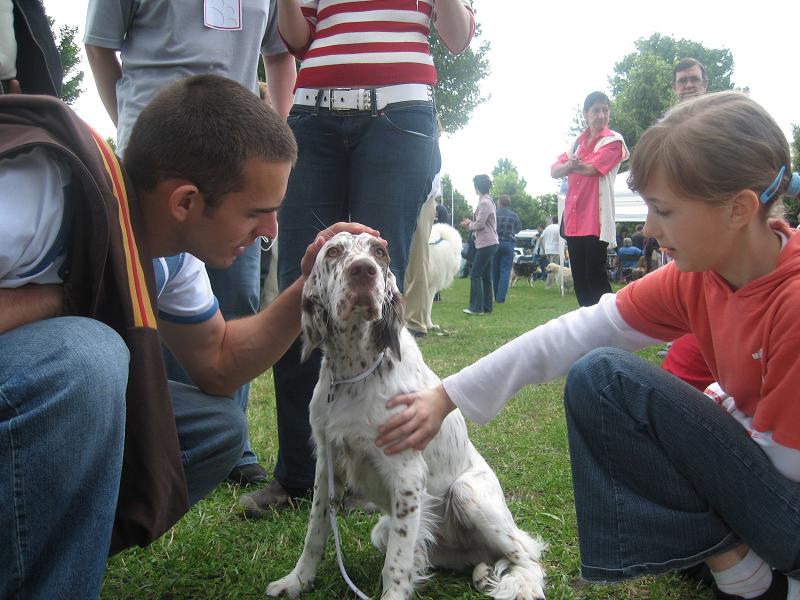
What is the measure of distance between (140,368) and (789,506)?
1.71 metres

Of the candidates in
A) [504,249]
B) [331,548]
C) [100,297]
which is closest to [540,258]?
[504,249]

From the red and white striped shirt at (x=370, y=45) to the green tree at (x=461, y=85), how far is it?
76.4 feet

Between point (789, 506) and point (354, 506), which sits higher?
point (789, 506)

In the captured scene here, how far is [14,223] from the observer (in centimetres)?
152

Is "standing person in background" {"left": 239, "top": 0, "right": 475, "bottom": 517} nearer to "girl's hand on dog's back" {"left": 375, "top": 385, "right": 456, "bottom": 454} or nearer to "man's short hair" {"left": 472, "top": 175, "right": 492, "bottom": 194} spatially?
"girl's hand on dog's back" {"left": 375, "top": 385, "right": 456, "bottom": 454}

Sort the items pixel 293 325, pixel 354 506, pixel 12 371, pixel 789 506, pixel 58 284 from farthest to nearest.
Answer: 1. pixel 354 506
2. pixel 293 325
3. pixel 789 506
4. pixel 58 284
5. pixel 12 371

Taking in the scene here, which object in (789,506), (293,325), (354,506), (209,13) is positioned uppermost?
(209,13)

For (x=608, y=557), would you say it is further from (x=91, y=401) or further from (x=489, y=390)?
(x=91, y=401)

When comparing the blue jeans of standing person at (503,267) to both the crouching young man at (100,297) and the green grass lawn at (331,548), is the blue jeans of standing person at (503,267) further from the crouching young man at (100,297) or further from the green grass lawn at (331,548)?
the crouching young man at (100,297)

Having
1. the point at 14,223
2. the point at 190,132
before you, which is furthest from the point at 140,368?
the point at 190,132

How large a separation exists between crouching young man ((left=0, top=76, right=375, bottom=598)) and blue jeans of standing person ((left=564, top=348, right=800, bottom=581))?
44.7 inches

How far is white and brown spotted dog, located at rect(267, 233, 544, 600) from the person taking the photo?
7.54 feet

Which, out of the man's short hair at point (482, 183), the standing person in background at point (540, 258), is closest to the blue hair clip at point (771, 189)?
the man's short hair at point (482, 183)

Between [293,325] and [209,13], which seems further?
[209,13]
